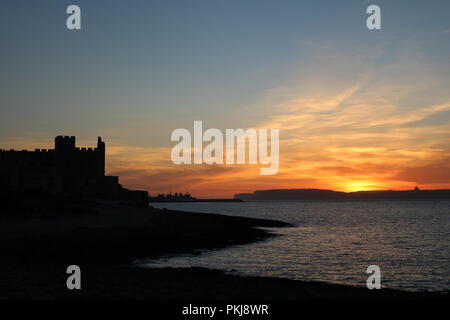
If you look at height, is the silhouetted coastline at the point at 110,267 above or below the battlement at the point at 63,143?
below

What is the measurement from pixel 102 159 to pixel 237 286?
6477cm

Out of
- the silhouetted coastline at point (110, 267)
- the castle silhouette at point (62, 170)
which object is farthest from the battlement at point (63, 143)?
the silhouetted coastline at point (110, 267)

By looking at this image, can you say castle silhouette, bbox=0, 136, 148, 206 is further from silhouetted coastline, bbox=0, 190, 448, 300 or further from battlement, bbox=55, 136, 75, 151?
silhouetted coastline, bbox=0, 190, 448, 300

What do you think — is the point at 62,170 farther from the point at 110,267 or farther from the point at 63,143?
the point at 110,267

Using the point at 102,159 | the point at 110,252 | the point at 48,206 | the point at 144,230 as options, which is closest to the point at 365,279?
the point at 110,252

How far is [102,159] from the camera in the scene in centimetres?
7988

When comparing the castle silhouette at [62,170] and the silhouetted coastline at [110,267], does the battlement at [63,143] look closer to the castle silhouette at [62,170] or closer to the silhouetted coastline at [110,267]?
the castle silhouette at [62,170]

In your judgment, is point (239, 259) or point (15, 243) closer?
point (15, 243)

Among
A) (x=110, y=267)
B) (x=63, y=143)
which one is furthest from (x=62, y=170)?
(x=110, y=267)

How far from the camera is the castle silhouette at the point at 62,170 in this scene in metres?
72.8

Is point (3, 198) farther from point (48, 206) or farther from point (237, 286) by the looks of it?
point (237, 286)

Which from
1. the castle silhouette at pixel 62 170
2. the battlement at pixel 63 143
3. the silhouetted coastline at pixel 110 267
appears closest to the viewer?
the silhouetted coastline at pixel 110 267

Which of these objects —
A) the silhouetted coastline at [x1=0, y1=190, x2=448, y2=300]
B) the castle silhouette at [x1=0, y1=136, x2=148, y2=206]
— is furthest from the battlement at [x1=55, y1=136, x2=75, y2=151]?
the silhouetted coastline at [x1=0, y1=190, x2=448, y2=300]

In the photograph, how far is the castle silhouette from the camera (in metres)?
72.8
